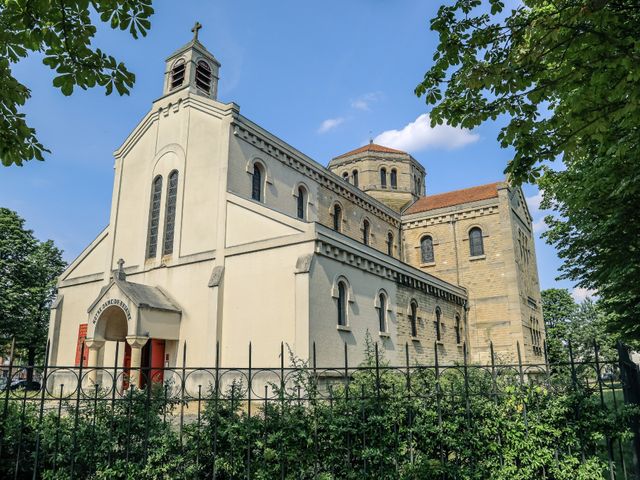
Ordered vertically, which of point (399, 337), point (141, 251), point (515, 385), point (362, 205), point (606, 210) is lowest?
point (515, 385)

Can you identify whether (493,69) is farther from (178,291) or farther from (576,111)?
(178,291)

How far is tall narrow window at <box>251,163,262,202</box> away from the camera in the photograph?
21.8 meters

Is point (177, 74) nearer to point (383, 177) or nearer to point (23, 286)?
point (383, 177)

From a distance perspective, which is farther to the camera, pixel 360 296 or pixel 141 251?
pixel 141 251

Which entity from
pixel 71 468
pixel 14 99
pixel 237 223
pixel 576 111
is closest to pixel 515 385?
pixel 576 111

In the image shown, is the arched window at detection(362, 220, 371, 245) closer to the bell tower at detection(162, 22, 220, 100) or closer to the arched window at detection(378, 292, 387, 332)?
the arched window at detection(378, 292, 387, 332)

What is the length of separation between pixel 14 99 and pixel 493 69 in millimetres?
6363

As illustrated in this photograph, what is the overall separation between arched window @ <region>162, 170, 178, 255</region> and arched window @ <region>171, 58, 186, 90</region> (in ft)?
16.1

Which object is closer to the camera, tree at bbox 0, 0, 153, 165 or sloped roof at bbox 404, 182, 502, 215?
tree at bbox 0, 0, 153, 165

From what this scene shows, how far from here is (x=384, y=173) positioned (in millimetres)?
40375

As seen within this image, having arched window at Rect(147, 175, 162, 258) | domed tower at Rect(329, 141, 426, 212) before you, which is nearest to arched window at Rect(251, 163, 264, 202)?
arched window at Rect(147, 175, 162, 258)

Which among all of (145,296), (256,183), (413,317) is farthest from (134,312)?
(413,317)

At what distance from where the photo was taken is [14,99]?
20.1ft

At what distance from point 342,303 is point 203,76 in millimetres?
13924
